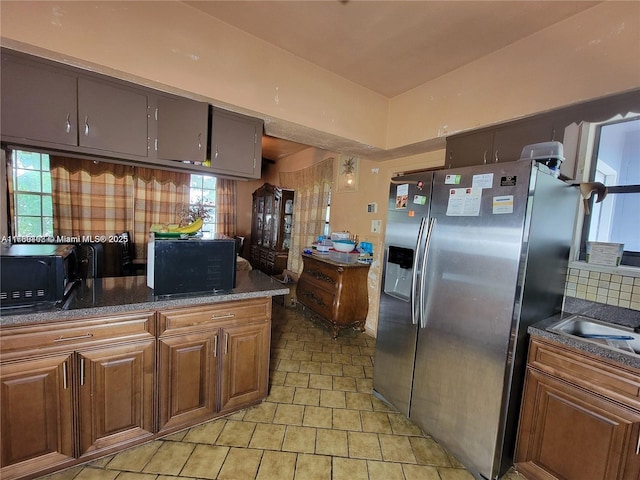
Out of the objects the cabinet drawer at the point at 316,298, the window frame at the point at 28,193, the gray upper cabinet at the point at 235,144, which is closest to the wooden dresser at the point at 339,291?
the cabinet drawer at the point at 316,298

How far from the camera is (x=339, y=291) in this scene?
3070 mm

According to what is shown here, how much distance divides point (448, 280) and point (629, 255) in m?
1.11

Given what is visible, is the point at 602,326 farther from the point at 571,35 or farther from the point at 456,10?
the point at 456,10

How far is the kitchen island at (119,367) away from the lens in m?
1.25

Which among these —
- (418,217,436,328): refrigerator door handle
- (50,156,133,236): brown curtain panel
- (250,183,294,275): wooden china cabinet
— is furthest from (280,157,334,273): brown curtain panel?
(50,156,133,236): brown curtain panel

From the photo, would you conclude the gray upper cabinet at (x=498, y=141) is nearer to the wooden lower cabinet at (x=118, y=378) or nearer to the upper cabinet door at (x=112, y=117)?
the wooden lower cabinet at (x=118, y=378)

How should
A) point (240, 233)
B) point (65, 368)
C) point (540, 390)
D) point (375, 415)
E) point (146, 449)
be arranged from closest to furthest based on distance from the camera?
point (65, 368), point (540, 390), point (146, 449), point (375, 415), point (240, 233)

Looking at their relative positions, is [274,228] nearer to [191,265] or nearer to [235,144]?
[235,144]

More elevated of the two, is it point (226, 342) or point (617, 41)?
point (617, 41)

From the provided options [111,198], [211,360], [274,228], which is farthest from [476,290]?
[111,198]

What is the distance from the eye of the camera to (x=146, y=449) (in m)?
1.55

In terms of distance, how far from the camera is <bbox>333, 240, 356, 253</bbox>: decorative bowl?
133 inches

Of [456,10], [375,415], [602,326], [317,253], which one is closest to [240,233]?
[317,253]

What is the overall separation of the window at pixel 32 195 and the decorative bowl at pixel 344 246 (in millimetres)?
4115
